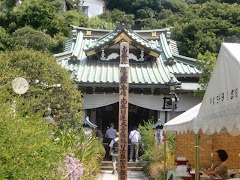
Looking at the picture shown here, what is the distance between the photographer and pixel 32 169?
4609mm

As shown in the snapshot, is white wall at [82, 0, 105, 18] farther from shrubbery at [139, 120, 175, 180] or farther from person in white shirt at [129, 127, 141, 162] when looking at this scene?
person in white shirt at [129, 127, 141, 162]

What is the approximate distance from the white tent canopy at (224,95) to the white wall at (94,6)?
52.9m

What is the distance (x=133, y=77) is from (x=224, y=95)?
39.3ft

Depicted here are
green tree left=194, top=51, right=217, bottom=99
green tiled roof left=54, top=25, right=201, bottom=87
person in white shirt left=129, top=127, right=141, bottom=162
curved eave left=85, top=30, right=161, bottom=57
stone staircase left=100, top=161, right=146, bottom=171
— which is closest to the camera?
stone staircase left=100, top=161, right=146, bottom=171

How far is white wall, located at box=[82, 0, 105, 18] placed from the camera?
185 feet

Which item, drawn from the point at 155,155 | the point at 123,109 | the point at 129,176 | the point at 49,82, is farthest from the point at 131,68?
the point at 123,109

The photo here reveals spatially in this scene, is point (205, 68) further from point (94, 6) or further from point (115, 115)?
point (94, 6)

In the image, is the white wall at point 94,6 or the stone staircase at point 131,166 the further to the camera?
the white wall at point 94,6

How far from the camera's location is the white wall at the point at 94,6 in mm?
→ 56281

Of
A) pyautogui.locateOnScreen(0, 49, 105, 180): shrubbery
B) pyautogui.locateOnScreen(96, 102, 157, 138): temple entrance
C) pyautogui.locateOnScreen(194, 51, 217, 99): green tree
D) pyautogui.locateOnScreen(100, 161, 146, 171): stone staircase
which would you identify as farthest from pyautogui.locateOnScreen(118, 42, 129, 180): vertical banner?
pyautogui.locateOnScreen(96, 102, 157, 138): temple entrance

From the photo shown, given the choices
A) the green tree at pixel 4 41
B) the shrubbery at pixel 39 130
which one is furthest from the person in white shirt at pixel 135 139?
the green tree at pixel 4 41

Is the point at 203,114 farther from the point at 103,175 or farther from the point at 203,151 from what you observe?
the point at 103,175

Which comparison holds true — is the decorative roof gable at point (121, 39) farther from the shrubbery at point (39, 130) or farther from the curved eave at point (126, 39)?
the shrubbery at point (39, 130)

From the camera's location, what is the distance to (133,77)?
16.4 metres
